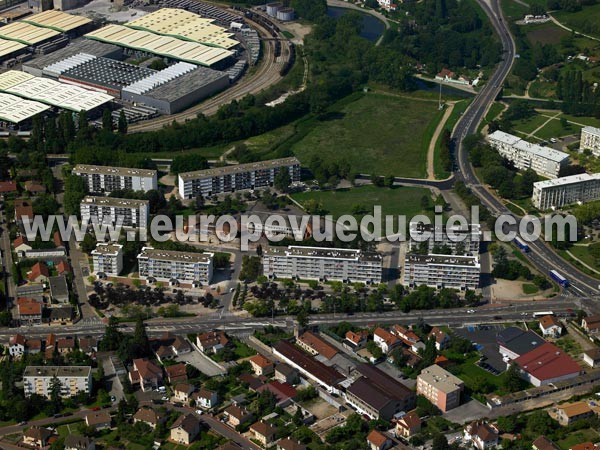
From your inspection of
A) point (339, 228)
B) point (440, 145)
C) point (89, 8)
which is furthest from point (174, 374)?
point (89, 8)

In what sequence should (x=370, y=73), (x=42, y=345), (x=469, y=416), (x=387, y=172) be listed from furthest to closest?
(x=370, y=73), (x=387, y=172), (x=42, y=345), (x=469, y=416)

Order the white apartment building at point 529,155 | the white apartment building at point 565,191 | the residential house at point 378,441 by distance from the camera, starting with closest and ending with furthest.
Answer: the residential house at point 378,441 < the white apartment building at point 565,191 < the white apartment building at point 529,155

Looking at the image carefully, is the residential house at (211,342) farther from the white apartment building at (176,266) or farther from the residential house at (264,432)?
the residential house at (264,432)

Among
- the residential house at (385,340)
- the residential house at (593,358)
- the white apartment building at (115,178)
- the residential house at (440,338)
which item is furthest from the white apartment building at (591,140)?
the white apartment building at (115,178)

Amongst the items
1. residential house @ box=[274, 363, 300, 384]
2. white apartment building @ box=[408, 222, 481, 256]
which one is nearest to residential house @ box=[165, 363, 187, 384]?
residential house @ box=[274, 363, 300, 384]

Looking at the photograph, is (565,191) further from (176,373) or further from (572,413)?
(176,373)

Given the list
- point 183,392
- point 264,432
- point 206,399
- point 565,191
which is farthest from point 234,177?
point 264,432

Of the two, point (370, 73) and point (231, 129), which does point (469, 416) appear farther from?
point (370, 73)
